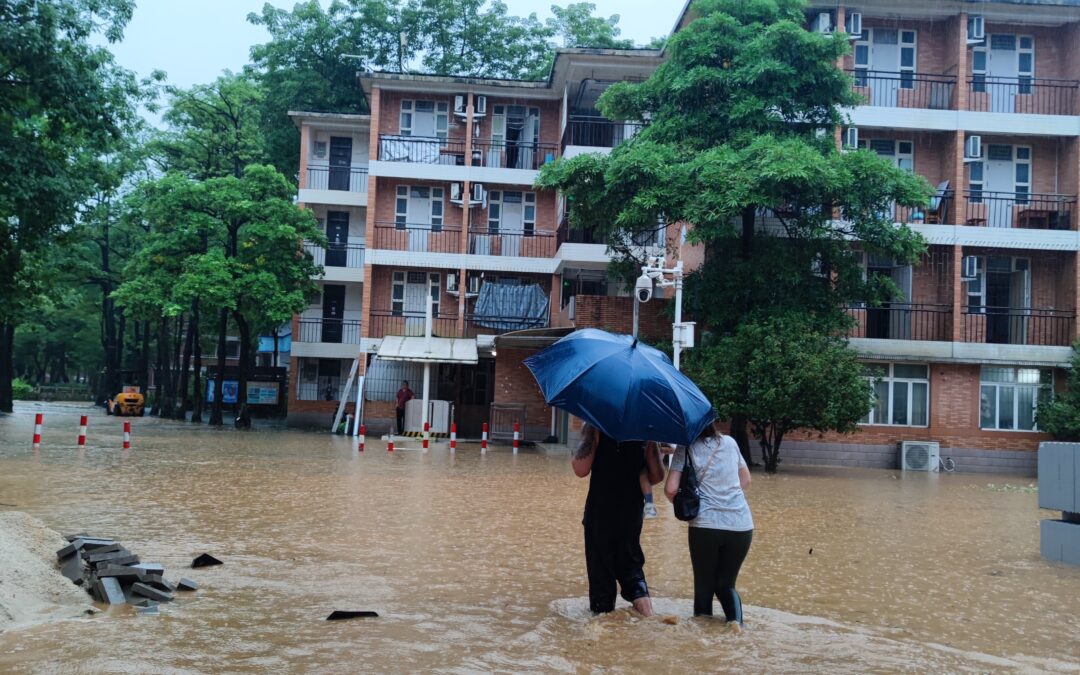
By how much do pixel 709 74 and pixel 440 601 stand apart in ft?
62.2

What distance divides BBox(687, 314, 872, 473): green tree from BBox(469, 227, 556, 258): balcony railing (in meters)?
13.6

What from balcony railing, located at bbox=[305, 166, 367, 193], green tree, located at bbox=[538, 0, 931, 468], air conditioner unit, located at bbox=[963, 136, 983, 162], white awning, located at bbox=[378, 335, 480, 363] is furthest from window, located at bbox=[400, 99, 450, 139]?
air conditioner unit, located at bbox=[963, 136, 983, 162]

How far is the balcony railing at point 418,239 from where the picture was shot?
35.8 metres

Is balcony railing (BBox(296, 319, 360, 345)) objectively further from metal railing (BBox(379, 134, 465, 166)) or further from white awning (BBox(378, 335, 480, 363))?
metal railing (BBox(379, 134, 465, 166))

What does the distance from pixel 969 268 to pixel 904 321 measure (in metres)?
2.33

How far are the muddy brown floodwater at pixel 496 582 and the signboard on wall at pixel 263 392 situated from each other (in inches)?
985

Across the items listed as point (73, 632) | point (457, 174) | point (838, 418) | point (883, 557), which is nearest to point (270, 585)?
point (73, 632)

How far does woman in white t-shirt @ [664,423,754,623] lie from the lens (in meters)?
6.64

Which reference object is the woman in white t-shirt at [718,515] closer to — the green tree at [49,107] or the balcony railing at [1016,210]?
the green tree at [49,107]

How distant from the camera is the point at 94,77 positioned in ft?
60.9

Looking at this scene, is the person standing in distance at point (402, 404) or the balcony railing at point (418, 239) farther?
the balcony railing at point (418, 239)

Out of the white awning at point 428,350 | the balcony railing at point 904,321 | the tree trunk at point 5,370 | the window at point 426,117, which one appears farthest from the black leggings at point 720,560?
Result: the tree trunk at point 5,370

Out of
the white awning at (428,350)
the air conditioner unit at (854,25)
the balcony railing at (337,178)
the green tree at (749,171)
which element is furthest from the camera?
the balcony railing at (337,178)

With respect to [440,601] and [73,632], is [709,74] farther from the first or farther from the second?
[73,632]
